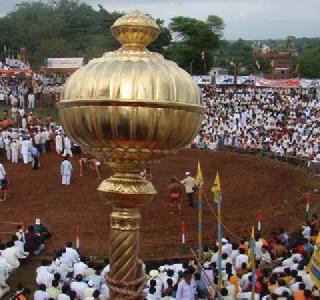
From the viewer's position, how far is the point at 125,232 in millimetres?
2293

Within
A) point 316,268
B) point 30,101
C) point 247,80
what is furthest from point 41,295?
point 247,80

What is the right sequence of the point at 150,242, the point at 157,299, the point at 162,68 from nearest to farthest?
1. the point at 162,68
2. the point at 157,299
3. the point at 150,242

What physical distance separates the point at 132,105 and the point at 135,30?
39cm

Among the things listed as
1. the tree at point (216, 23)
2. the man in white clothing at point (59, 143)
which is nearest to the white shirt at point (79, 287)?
the man in white clothing at point (59, 143)

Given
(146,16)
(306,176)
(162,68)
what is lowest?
(306,176)

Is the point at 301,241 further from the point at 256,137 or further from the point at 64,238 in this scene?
the point at 256,137

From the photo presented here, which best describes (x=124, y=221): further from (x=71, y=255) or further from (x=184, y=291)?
(x=71, y=255)

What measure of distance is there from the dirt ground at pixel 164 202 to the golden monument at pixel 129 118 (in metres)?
10.9

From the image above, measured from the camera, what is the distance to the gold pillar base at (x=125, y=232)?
7.38 feet

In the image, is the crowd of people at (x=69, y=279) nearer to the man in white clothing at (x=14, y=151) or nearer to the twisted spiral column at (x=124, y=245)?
the twisted spiral column at (x=124, y=245)

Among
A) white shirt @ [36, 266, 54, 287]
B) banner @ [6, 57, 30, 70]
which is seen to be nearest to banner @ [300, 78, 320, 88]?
banner @ [6, 57, 30, 70]

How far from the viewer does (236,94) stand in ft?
123

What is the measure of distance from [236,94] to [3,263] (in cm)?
2769

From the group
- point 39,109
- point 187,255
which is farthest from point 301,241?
point 39,109
